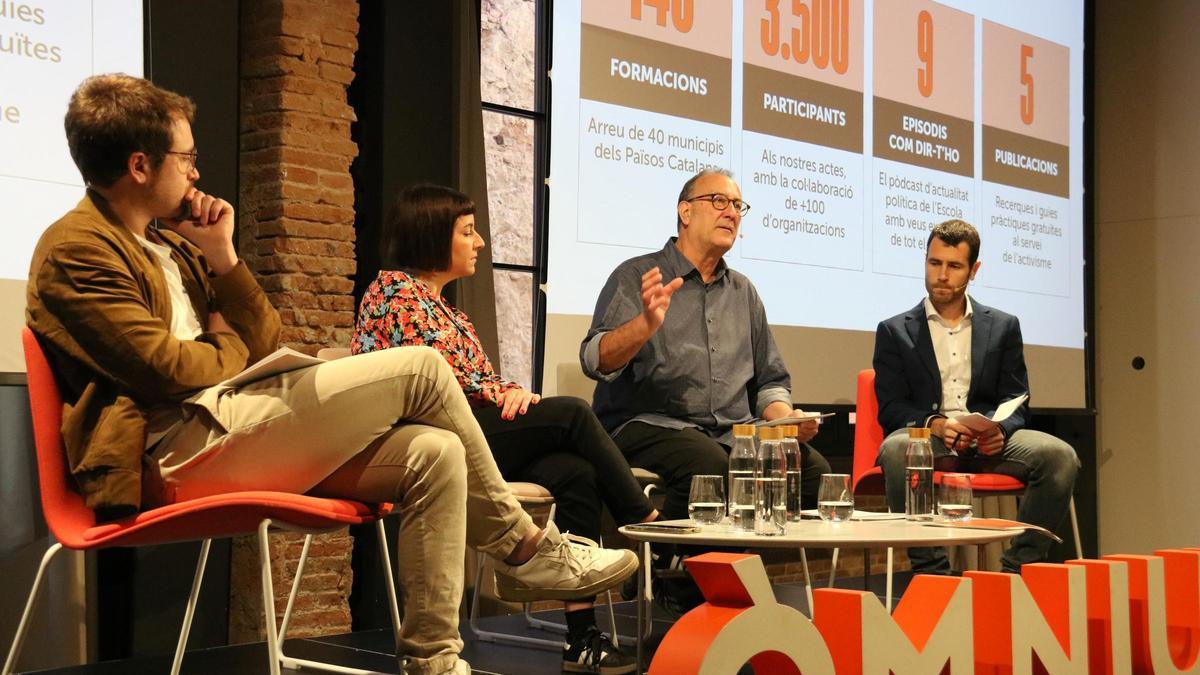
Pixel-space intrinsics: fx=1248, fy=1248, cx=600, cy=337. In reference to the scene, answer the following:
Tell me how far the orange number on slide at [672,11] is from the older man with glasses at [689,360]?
1.04 m

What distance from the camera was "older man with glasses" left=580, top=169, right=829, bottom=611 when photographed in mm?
3428

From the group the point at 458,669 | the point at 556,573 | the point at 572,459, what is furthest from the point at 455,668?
the point at 572,459

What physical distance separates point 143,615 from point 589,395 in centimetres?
155

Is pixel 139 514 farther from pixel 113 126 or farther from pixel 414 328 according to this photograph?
pixel 414 328

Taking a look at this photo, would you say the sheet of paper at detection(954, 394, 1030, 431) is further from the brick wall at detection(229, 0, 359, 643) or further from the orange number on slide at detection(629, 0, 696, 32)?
the brick wall at detection(229, 0, 359, 643)

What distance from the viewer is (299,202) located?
386 centimetres

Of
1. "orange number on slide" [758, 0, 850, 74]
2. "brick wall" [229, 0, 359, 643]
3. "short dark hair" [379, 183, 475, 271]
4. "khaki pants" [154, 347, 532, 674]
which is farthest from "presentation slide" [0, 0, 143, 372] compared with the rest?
"orange number on slide" [758, 0, 850, 74]

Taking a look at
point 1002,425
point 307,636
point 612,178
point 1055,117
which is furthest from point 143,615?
point 1055,117

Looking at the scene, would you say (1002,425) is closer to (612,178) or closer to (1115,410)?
(612,178)

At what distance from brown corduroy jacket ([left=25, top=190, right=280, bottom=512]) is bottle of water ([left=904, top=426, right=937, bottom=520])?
158 centimetres

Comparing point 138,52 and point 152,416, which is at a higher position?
point 138,52

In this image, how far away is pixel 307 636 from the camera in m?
3.81

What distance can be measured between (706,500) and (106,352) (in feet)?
4.16

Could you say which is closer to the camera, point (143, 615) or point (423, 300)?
point (423, 300)
